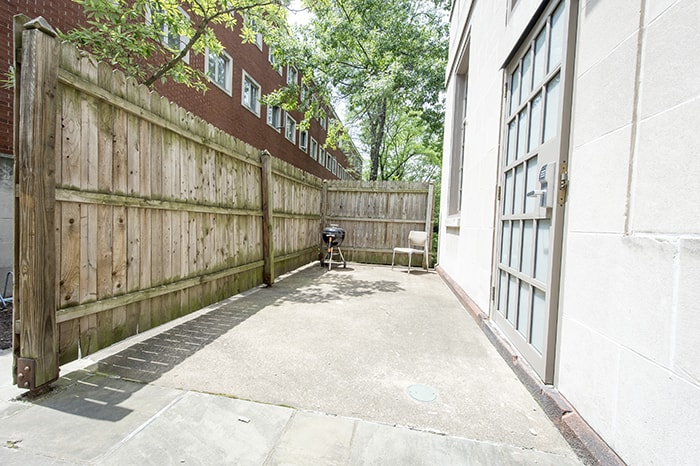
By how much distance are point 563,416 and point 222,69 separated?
11103 mm

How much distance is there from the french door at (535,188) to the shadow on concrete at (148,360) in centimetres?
225

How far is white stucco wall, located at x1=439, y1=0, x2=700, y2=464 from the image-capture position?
1.03 meters

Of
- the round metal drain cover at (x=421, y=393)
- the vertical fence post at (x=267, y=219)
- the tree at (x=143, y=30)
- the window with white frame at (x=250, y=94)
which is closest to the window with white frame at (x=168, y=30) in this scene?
the tree at (x=143, y=30)

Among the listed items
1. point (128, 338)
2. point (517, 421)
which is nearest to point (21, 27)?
point (128, 338)

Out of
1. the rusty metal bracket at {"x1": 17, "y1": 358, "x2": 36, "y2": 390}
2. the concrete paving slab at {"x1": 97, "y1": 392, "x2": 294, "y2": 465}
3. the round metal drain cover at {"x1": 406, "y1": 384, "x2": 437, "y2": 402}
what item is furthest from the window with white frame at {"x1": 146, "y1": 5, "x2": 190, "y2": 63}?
the round metal drain cover at {"x1": 406, "y1": 384, "x2": 437, "y2": 402}

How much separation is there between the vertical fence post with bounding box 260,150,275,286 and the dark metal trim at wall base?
3.46 metres

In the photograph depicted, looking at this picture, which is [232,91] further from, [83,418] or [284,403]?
[284,403]

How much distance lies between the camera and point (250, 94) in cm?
1119

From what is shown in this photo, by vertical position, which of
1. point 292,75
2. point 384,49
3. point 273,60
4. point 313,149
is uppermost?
point 292,75

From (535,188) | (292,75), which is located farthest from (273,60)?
(535,188)

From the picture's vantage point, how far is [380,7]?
1153 centimetres

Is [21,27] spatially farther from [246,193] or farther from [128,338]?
[246,193]

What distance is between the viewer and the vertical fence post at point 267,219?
4.75 metres

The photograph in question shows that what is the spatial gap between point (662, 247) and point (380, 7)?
44.4 ft
